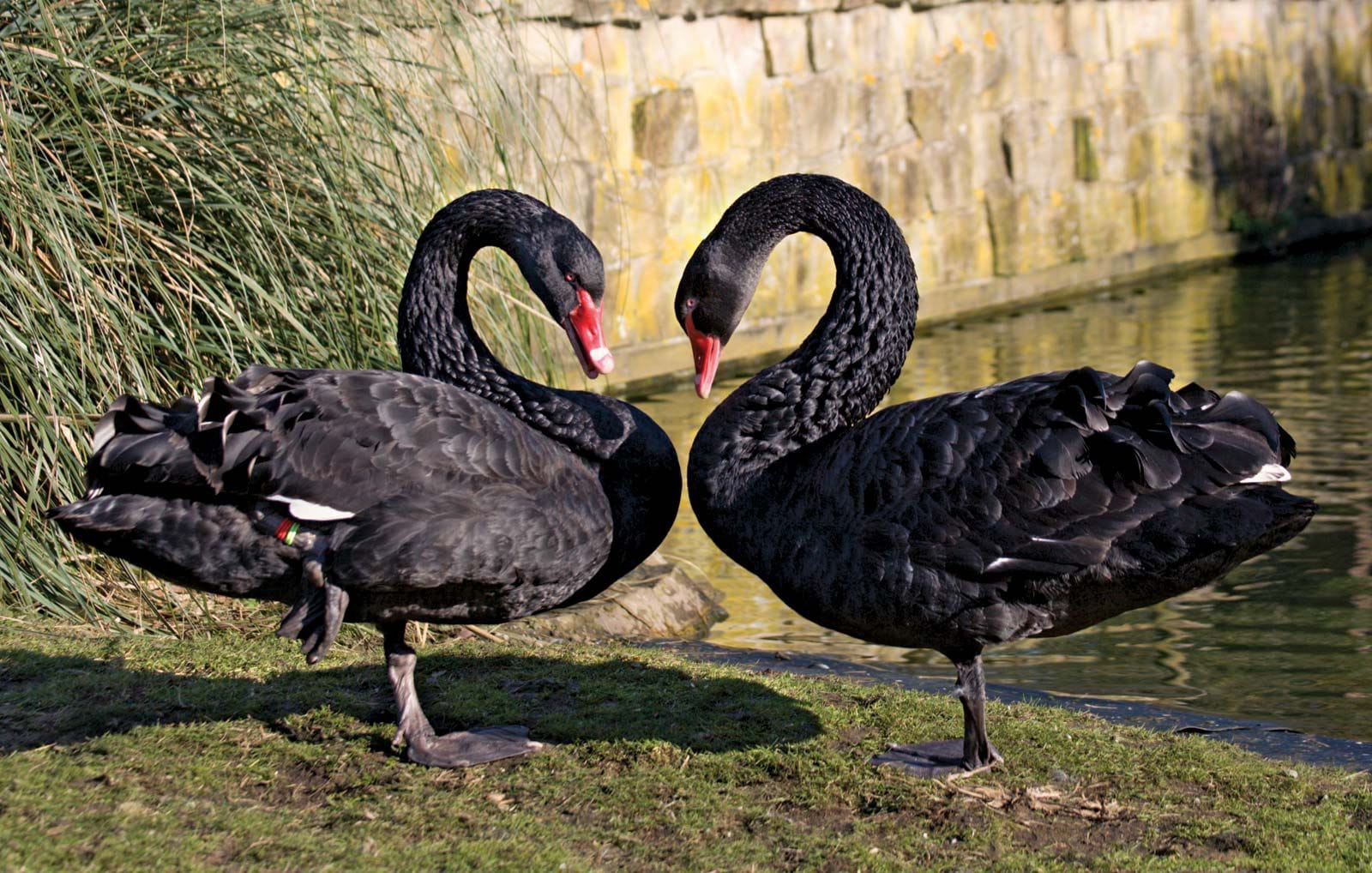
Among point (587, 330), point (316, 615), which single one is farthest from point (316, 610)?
point (587, 330)

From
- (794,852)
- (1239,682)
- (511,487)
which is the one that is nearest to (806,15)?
(1239,682)

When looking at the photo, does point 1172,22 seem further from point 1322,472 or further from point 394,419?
point 394,419

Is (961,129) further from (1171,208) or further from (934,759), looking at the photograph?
(934,759)

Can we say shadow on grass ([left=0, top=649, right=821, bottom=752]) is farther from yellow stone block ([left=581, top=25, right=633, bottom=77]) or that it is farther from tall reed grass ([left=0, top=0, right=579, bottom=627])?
yellow stone block ([left=581, top=25, right=633, bottom=77])

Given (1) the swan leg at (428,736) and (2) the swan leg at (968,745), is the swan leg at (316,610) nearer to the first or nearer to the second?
(1) the swan leg at (428,736)

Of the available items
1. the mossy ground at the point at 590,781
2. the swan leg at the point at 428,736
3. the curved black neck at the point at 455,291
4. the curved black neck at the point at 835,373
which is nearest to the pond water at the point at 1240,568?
the mossy ground at the point at 590,781

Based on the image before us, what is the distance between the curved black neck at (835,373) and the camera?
4.05m

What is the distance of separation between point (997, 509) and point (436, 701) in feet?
5.42

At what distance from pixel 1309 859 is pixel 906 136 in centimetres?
902

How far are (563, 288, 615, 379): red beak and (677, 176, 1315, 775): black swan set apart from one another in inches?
18.0

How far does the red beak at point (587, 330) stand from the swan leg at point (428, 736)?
0.86m

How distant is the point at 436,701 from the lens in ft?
14.1

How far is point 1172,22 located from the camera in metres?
13.9

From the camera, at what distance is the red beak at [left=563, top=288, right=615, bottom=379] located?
165 inches
